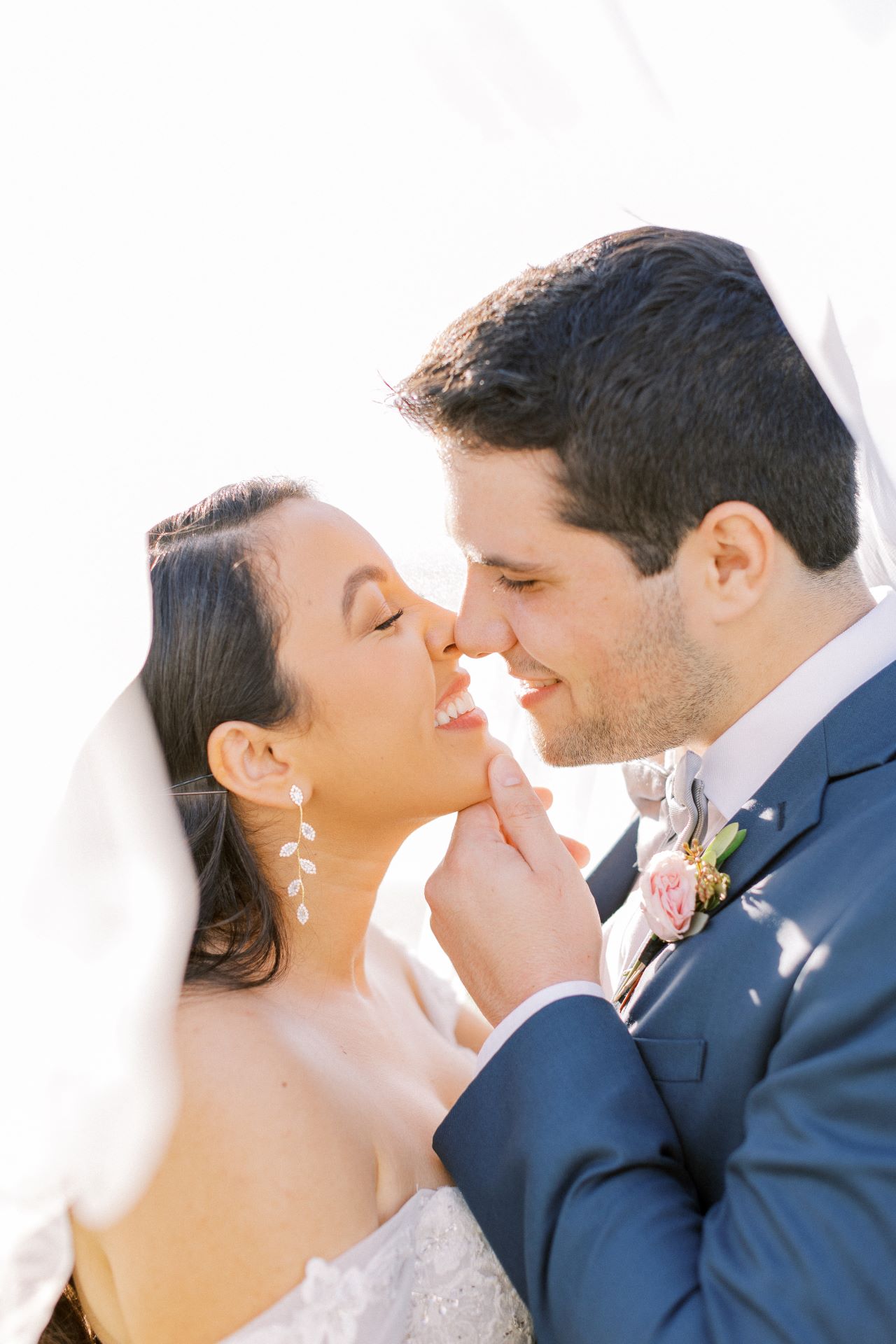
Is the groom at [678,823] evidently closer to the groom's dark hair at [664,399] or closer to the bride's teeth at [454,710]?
the groom's dark hair at [664,399]

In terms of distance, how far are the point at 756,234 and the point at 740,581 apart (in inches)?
26.6

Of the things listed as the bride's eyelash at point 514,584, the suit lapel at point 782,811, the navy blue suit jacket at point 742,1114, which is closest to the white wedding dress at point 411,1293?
the navy blue suit jacket at point 742,1114

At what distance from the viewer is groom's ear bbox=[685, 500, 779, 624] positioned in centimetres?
245

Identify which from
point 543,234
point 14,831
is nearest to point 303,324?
point 543,234

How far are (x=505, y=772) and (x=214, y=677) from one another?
0.71 m

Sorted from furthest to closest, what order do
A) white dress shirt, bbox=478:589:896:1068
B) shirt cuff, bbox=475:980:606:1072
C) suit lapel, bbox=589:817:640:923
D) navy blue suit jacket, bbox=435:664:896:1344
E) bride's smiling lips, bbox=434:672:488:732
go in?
suit lapel, bbox=589:817:640:923, bride's smiling lips, bbox=434:672:488:732, white dress shirt, bbox=478:589:896:1068, shirt cuff, bbox=475:980:606:1072, navy blue suit jacket, bbox=435:664:896:1344

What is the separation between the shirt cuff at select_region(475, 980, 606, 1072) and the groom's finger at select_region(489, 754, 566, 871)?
39cm

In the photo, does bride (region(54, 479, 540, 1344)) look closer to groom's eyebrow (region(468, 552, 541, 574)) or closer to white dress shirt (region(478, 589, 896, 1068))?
groom's eyebrow (region(468, 552, 541, 574))

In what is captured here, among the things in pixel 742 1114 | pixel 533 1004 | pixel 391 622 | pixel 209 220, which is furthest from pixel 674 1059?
pixel 209 220

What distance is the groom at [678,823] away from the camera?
1.70m

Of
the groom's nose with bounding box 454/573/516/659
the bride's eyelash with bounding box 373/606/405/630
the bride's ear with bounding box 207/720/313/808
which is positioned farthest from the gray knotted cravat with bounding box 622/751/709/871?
the bride's ear with bounding box 207/720/313/808

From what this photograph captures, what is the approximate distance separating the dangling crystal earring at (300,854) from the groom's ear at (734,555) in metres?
1.03

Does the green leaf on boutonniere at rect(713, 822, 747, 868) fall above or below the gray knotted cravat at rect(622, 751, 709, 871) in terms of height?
above

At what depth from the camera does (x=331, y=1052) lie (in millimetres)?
2588
